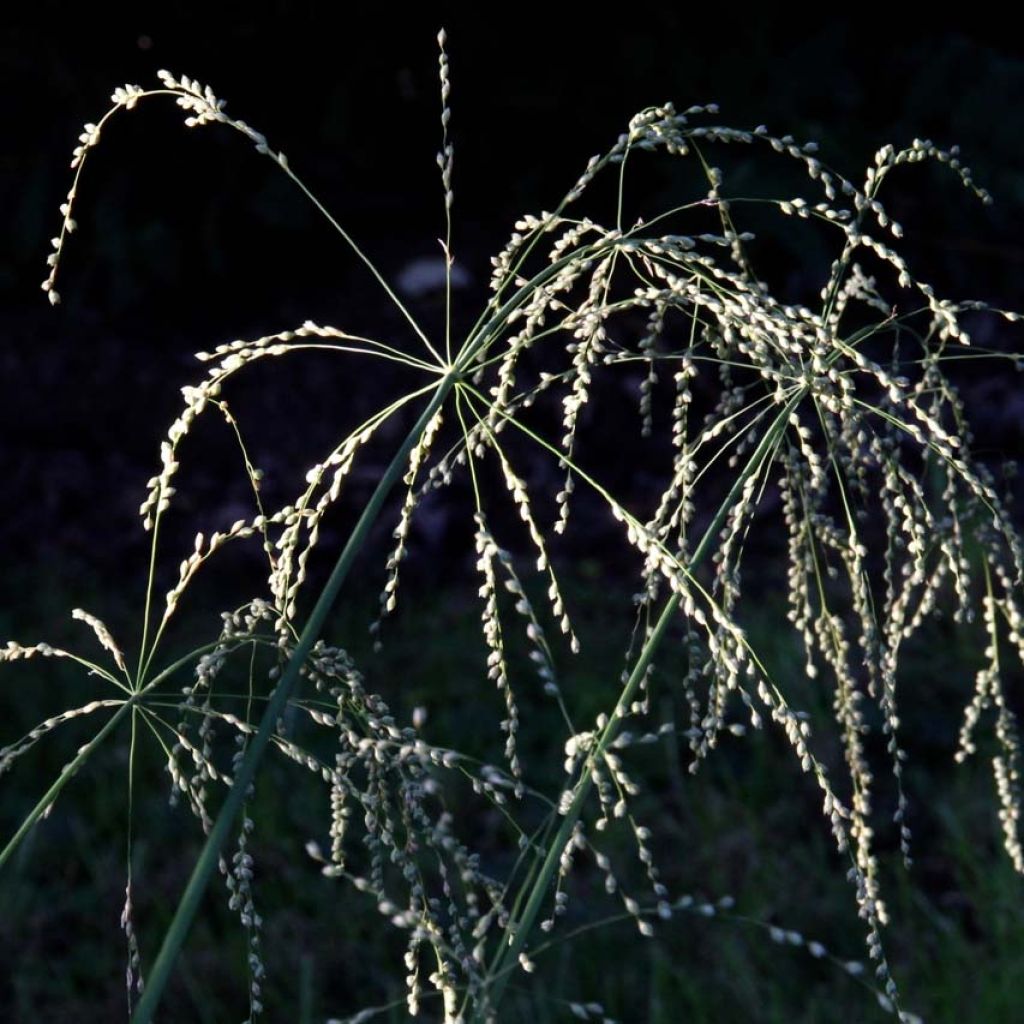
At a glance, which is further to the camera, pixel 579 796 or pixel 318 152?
pixel 318 152

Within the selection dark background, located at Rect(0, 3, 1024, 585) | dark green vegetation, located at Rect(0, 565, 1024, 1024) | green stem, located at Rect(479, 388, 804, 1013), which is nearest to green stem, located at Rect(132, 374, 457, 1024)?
green stem, located at Rect(479, 388, 804, 1013)

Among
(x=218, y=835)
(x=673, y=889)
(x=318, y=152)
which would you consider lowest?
(x=218, y=835)

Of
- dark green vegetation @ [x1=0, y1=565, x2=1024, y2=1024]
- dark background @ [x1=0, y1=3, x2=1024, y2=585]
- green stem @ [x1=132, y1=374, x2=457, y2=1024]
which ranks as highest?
dark background @ [x1=0, y1=3, x2=1024, y2=585]

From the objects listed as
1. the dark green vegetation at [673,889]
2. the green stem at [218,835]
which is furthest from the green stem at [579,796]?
the dark green vegetation at [673,889]

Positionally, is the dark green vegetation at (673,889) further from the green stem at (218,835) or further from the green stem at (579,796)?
the green stem at (218,835)

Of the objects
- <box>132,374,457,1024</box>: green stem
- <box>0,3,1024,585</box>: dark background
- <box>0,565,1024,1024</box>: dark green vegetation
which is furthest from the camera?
<box>0,3,1024,585</box>: dark background

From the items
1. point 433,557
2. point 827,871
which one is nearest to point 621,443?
point 433,557

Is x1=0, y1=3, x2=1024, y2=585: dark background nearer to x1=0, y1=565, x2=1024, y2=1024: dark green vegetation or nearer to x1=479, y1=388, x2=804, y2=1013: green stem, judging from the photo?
x1=0, y1=565, x2=1024, y2=1024: dark green vegetation

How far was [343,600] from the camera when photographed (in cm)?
414

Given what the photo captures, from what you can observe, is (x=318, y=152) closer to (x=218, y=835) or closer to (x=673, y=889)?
(x=673, y=889)

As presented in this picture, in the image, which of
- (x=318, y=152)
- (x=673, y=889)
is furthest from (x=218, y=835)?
(x=318, y=152)

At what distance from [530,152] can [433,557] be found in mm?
1622

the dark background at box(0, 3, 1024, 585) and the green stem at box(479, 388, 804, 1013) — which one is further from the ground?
the dark background at box(0, 3, 1024, 585)

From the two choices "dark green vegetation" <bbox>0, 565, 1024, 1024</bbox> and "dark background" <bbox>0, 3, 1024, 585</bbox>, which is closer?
"dark green vegetation" <bbox>0, 565, 1024, 1024</bbox>
